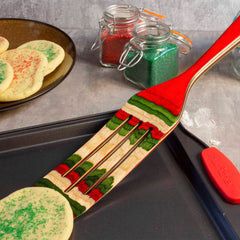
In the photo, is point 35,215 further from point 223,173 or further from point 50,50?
point 50,50

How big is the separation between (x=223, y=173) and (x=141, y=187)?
0.15 metres

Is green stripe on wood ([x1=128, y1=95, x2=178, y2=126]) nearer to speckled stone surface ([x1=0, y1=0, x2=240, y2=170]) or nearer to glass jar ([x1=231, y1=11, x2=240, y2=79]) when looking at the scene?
speckled stone surface ([x1=0, y1=0, x2=240, y2=170])

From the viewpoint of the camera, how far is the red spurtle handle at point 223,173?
0.63m

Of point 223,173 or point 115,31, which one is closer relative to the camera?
point 223,173

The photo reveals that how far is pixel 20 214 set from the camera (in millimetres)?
604

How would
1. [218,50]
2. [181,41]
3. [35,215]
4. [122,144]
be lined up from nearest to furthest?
[35,215] < [122,144] < [218,50] < [181,41]

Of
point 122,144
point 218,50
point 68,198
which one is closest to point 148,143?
point 122,144

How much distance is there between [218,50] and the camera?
32.6 inches

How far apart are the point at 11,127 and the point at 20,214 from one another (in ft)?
0.91

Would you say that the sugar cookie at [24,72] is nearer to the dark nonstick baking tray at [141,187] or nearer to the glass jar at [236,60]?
the dark nonstick baking tray at [141,187]

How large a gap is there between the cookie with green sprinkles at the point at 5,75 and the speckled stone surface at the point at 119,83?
8 centimetres

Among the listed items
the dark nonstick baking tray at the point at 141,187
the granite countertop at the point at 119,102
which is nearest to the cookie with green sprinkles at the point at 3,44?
the granite countertop at the point at 119,102

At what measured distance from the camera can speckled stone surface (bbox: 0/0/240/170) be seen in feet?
2.73

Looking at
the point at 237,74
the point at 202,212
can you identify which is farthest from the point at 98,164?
the point at 237,74
